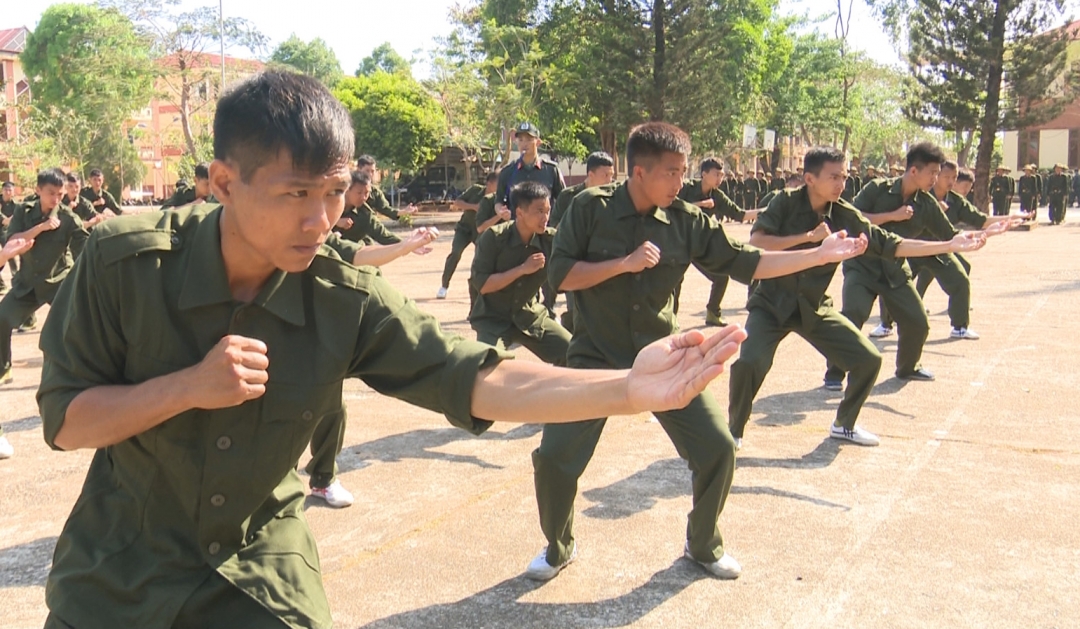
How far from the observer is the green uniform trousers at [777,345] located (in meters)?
5.96

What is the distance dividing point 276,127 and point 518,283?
456cm

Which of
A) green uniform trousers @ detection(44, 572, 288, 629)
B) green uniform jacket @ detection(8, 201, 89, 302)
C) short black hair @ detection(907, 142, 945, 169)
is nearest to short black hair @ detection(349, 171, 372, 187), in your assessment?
green uniform jacket @ detection(8, 201, 89, 302)

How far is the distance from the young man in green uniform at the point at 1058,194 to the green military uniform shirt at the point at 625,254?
28657 millimetres

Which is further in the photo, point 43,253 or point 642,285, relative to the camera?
point 43,253

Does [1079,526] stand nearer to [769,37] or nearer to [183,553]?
[183,553]

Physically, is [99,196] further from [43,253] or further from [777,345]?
[777,345]

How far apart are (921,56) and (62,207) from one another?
27590mm

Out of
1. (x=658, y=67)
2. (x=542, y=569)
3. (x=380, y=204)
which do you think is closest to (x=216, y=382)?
(x=542, y=569)

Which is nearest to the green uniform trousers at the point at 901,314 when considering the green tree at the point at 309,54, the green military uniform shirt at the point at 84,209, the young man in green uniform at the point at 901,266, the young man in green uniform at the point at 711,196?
the young man in green uniform at the point at 901,266

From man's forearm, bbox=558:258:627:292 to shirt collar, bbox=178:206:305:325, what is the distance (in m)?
2.31

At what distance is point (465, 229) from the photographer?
13.8m

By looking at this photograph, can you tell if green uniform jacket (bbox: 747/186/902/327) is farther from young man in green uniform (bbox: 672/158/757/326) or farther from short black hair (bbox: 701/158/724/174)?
short black hair (bbox: 701/158/724/174)

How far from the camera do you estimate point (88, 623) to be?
201 centimetres

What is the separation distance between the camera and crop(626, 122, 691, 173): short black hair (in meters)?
4.39
